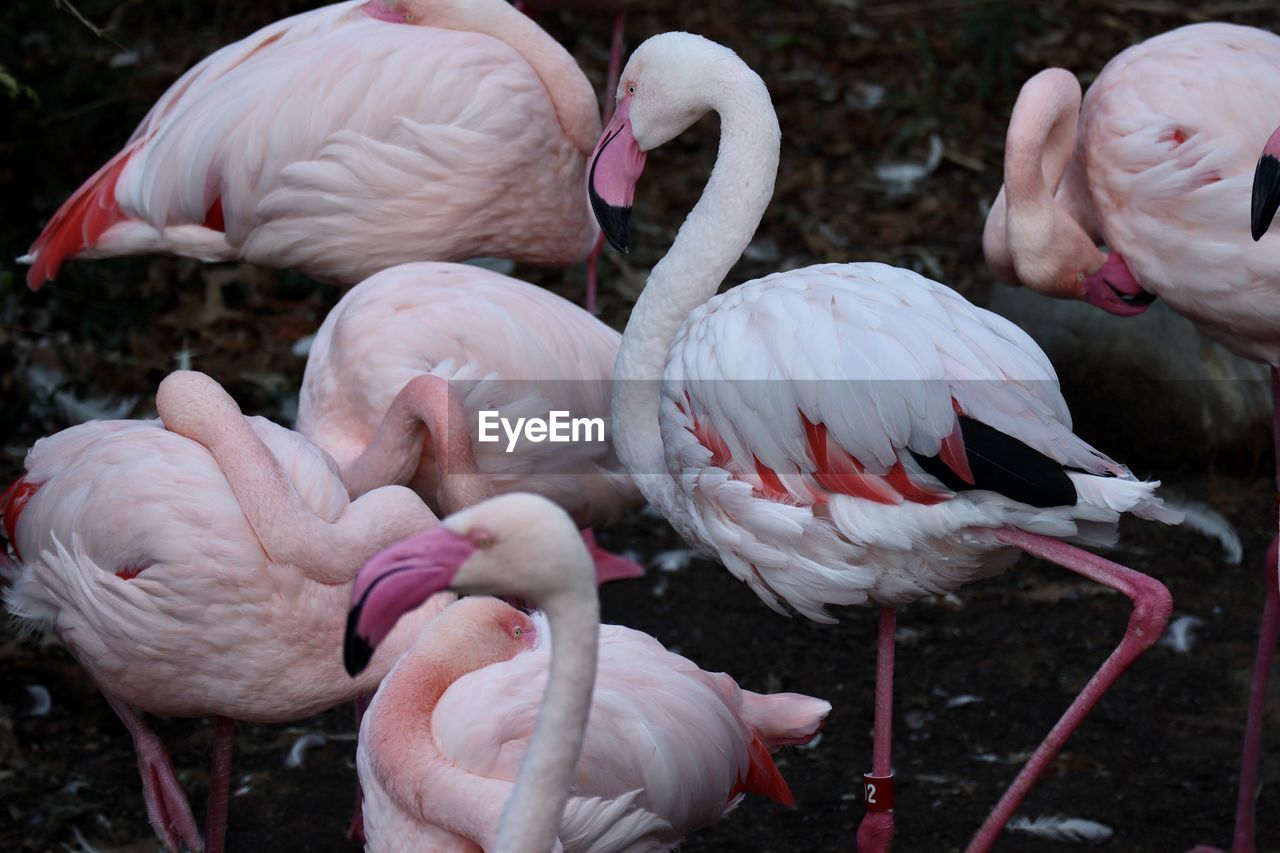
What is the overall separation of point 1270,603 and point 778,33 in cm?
433

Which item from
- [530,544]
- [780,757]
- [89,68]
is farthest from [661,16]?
[530,544]

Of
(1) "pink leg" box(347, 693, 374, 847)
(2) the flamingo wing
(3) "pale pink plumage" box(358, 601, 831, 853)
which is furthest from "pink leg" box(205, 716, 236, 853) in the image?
(2) the flamingo wing

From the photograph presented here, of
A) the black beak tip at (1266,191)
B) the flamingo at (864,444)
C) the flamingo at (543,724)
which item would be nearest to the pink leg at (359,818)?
the flamingo at (543,724)

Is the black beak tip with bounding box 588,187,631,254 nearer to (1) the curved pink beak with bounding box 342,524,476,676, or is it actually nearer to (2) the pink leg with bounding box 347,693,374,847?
(2) the pink leg with bounding box 347,693,374,847

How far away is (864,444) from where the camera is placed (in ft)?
9.15

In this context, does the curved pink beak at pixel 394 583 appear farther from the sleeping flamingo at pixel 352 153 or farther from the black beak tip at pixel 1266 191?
the sleeping flamingo at pixel 352 153

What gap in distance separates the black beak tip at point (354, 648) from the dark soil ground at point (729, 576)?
1.72 meters

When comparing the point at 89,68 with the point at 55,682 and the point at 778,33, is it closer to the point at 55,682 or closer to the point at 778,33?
the point at 55,682

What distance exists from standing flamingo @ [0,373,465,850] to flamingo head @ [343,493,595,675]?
3.39 ft

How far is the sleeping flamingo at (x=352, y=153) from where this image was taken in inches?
157

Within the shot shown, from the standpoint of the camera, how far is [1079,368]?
4992 millimetres

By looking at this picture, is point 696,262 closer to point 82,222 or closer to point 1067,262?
point 1067,262

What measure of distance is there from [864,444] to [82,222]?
2.33 meters

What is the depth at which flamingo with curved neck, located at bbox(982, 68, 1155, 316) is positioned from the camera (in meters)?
3.71
